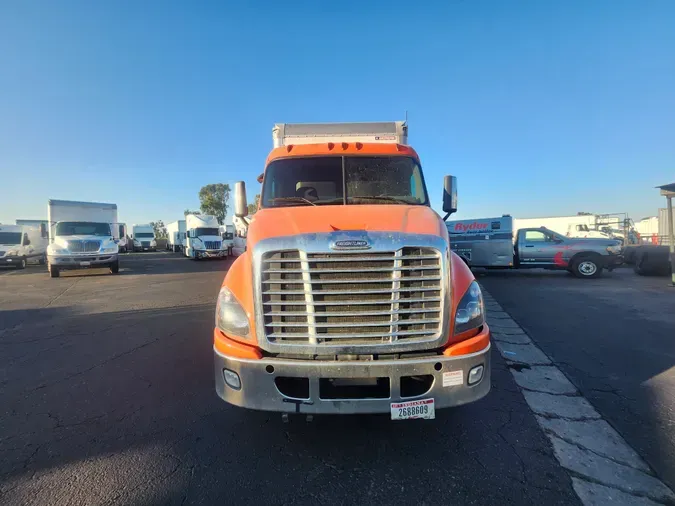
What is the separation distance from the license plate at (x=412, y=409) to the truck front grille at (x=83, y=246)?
15.9 meters

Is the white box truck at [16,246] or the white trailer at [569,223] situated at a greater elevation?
the white trailer at [569,223]

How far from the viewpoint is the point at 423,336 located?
271 centimetres

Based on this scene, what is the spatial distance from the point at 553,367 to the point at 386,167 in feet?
10.6

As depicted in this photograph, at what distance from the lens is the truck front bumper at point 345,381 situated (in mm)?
2527

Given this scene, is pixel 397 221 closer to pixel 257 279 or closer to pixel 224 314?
pixel 257 279

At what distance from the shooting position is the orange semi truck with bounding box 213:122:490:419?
8.39ft

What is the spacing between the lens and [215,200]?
213 ft

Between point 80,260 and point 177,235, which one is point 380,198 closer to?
point 80,260

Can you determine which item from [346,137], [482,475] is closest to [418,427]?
[482,475]

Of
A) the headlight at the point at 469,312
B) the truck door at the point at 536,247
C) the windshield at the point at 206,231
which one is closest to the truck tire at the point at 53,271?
the windshield at the point at 206,231

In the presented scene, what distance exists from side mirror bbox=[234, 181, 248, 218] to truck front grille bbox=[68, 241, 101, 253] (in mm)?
13023

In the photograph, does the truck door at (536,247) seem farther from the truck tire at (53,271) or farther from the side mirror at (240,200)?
the truck tire at (53,271)

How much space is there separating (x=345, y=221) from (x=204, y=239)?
23.4 meters

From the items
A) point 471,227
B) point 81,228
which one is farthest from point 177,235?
point 471,227
